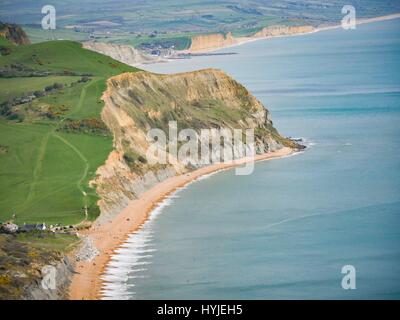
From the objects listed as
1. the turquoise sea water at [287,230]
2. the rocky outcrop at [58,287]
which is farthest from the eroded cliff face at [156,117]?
the rocky outcrop at [58,287]

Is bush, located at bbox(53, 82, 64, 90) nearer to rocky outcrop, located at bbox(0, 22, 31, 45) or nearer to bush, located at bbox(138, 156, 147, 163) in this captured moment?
bush, located at bbox(138, 156, 147, 163)

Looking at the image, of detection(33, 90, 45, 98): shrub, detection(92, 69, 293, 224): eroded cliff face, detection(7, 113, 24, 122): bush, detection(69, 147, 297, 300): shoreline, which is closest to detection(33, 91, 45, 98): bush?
detection(33, 90, 45, 98): shrub

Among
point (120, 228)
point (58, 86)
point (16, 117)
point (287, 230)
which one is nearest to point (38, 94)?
point (58, 86)

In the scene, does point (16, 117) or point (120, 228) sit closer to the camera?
point (120, 228)

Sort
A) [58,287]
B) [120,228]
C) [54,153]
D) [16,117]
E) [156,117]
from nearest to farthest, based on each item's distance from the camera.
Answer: [58,287] < [120,228] < [54,153] < [16,117] < [156,117]

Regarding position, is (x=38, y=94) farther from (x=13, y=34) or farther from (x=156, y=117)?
(x=13, y=34)

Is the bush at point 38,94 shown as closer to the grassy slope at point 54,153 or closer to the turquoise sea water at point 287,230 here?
the grassy slope at point 54,153
